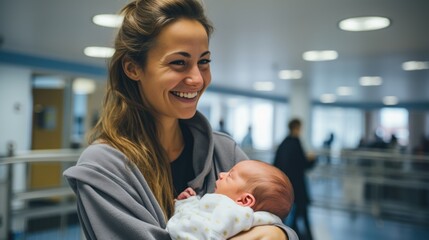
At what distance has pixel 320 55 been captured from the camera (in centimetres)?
583

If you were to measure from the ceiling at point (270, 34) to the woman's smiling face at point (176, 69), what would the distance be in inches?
87.9

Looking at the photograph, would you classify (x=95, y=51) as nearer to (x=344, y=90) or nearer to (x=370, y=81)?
(x=370, y=81)

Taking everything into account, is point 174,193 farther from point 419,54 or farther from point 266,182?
point 419,54

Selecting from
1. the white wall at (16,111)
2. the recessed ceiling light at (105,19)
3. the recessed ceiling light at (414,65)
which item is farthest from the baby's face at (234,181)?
the white wall at (16,111)

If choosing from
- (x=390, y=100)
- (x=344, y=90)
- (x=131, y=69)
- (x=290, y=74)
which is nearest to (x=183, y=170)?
(x=131, y=69)

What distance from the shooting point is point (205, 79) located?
118 centimetres

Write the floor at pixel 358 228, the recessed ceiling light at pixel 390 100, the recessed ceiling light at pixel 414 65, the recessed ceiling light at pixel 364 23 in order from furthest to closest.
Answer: the recessed ceiling light at pixel 390 100, the recessed ceiling light at pixel 414 65, the floor at pixel 358 228, the recessed ceiling light at pixel 364 23

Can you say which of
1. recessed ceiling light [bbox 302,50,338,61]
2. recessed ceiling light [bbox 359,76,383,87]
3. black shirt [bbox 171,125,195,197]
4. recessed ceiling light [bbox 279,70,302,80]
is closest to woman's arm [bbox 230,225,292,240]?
black shirt [bbox 171,125,195,197]

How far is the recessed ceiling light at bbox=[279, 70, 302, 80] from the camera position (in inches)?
306

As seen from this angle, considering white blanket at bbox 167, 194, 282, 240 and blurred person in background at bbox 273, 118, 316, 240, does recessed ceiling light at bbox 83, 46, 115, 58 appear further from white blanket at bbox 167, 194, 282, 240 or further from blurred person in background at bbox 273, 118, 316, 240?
white blanket at bbox 167, 194, 282, 240

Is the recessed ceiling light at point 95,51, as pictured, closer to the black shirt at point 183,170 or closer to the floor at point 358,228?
the floor at point 358,228

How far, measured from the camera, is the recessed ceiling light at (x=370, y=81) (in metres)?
8.45

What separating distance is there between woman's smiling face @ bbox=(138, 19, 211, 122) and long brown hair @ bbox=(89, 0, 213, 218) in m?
0.03

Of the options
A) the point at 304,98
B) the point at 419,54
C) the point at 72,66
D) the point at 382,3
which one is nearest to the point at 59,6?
the point at 382,3
